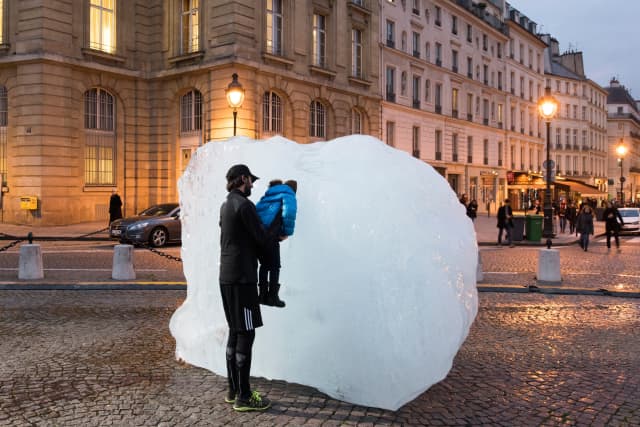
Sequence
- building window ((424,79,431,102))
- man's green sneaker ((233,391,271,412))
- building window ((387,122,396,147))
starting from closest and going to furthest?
man's green sneaker ((233,391,271,412))
building window ((387,122,396,147))
building window ((424,79,431,102))

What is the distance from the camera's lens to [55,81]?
25609mm

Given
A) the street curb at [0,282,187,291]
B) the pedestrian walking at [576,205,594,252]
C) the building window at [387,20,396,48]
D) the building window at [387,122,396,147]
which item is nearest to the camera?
the street curb at [0,282,187,291]

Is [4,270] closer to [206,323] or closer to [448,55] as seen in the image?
[206,323]

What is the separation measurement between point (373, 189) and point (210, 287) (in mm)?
1885

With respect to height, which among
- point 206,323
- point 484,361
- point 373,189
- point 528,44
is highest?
point 528,44

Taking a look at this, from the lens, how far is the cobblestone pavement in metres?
4.66

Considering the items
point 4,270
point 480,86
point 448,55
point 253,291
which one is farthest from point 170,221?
point 480,86

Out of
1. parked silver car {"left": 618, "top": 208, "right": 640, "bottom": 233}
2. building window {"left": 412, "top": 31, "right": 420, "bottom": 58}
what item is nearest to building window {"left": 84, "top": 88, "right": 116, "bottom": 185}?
building window {"left": 412, "top": 31, "right": 420, "bottom": 58}

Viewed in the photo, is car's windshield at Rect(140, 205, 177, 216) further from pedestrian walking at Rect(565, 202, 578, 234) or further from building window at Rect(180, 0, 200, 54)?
pedestrian walking at Rect(565, 202, 578, 234)

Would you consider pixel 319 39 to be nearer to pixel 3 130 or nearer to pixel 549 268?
pixel 3 130

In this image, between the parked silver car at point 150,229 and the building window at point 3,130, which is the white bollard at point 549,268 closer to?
the parked silver car at point 150,229

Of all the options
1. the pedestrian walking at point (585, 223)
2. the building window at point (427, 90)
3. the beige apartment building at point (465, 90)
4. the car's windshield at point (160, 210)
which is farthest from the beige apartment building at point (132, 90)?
the pedestrian walking at point (585, 223)

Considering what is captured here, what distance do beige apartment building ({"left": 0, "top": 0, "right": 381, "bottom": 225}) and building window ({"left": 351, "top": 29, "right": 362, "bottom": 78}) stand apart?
137 inches

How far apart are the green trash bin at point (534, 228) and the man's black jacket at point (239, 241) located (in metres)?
19.3
